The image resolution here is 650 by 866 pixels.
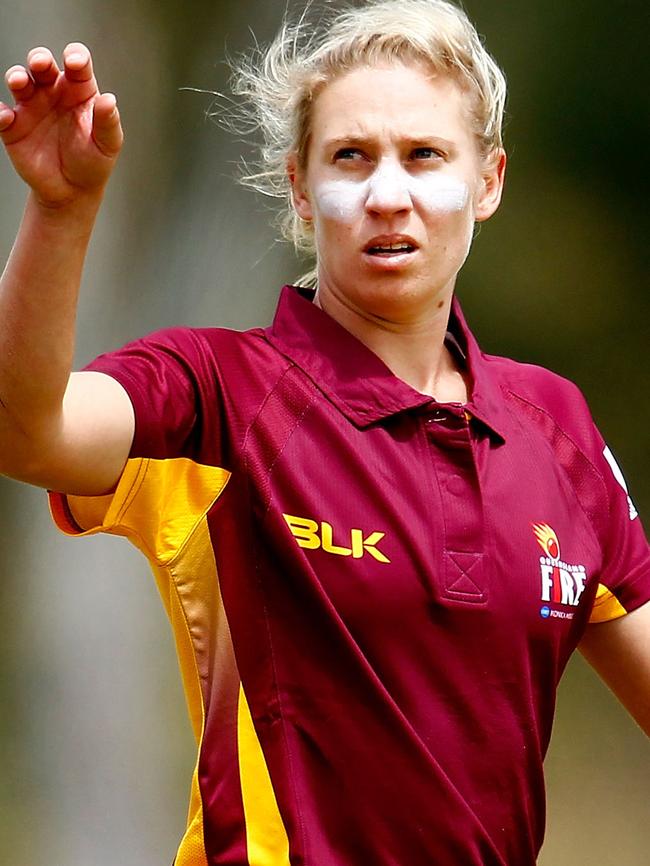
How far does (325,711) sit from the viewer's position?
873mm

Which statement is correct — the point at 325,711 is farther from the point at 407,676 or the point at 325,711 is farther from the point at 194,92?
the point at 194,92

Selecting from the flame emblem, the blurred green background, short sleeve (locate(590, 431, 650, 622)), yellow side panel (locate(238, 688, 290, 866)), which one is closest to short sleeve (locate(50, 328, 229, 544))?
yellow side panel (locate(238, 688, 290, 866))

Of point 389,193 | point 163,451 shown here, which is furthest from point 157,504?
point 389,193

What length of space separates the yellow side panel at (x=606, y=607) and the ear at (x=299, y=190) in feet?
1.24

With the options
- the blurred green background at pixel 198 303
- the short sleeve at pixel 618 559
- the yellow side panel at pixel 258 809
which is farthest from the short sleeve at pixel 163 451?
the blurred green background at pixel 198 303

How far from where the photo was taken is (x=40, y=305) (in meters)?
0.72

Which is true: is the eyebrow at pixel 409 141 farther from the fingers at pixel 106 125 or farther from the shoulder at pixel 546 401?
the fingers at pixel 106 125

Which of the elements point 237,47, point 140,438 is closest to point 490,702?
point 140,438

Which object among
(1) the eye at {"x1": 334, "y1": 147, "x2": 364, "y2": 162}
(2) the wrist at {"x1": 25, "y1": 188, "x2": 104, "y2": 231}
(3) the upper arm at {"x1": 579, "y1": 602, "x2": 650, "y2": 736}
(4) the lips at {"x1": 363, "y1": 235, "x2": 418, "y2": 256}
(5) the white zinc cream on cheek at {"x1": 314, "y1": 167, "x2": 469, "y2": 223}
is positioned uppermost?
(2) the wrist at {"x1": 25, "y1": 188, "x2": 104, "y2": 231}

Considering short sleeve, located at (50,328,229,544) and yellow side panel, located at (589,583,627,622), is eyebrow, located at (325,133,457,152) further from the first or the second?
yellow side panel, located at (589,583,627,622)

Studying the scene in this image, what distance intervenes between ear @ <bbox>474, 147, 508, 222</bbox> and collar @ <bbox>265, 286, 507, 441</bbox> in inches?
5.1

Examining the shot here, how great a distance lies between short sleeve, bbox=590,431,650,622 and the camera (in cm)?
107

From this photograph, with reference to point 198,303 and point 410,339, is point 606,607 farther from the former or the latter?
point 198,303

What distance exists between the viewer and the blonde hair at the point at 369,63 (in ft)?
3.33
